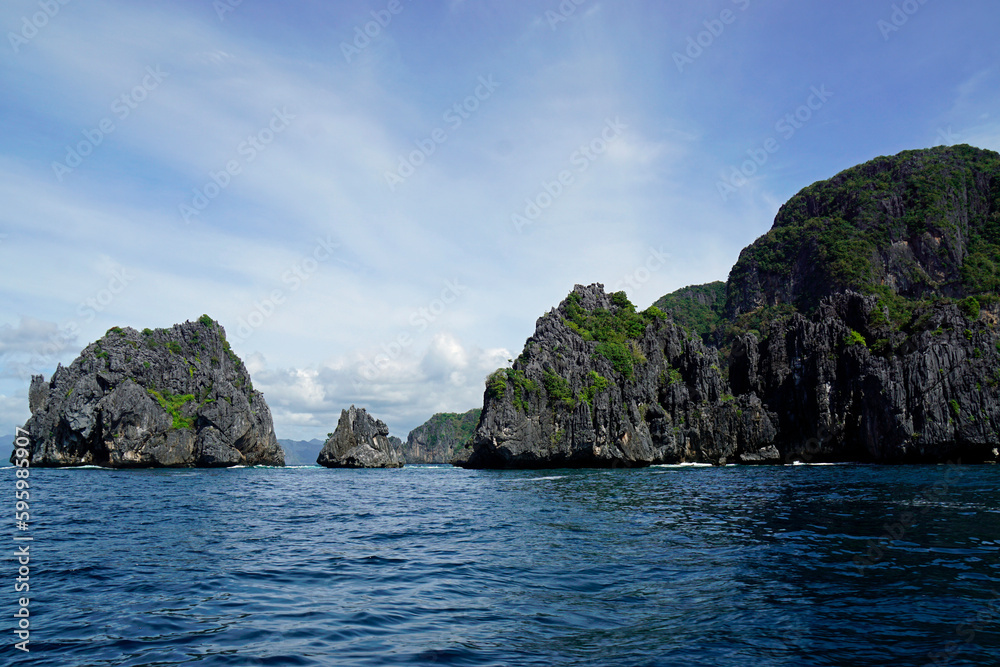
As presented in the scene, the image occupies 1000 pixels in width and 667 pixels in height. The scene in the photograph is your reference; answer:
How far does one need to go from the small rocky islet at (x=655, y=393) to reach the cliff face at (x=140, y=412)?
313 millimetres

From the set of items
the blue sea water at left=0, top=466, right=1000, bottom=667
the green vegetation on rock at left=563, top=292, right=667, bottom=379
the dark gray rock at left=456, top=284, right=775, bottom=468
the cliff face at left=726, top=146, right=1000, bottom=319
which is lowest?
the blue sea water at left=0, top=466, right=1000, bottom=667

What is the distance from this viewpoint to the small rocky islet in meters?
84.7

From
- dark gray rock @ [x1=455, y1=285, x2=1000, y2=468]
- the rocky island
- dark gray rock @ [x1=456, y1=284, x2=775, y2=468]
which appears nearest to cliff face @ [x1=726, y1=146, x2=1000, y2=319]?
the rocky island

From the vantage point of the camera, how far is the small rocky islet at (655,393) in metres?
84.7

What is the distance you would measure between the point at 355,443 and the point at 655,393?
68.8 metres

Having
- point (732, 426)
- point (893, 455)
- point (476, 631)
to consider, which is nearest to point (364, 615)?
point (476, 631)

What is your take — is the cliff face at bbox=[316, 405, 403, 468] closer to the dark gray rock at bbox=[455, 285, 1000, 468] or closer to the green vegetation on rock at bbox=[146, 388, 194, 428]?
the green vegetation on rock at bbox=[146, 388, 194, 428]

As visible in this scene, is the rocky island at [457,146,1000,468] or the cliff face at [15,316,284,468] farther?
the cliff face at [15,316,284,468]

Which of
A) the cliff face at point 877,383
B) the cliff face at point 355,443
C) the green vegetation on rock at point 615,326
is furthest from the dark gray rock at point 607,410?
the cliff face at point 355,443

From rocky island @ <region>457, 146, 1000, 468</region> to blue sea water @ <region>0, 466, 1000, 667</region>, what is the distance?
6586cm

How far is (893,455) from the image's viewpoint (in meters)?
83.2

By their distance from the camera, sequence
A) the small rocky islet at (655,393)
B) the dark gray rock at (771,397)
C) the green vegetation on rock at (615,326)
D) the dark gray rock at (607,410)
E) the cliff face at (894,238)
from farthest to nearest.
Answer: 1. the cliff face at (894,238)
2. the green vegetation on rock at (615,326)
3. the dark gray rock at (607,410)
4. the small rocky islet at (655,393)
5. the dark gray rock at (771,397)

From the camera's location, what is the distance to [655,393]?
109750mm

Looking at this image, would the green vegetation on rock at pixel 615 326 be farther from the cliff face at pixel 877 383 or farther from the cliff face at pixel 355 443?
the cliff face at pixel 355 443
